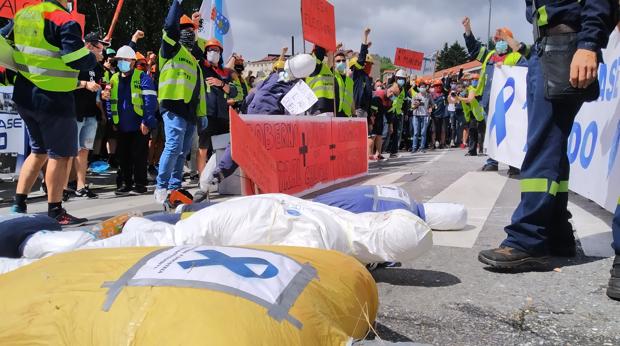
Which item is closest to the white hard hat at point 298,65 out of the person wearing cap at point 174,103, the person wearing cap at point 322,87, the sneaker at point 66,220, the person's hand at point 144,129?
the person wearing cap at point 174,103

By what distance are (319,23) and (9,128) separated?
4795 mm

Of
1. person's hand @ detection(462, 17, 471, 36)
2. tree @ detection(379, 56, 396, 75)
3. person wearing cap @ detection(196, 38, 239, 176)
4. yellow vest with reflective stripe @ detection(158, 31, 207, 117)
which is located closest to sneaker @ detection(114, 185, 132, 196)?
person wearing cap @ detection(196, 38, 239, 176)

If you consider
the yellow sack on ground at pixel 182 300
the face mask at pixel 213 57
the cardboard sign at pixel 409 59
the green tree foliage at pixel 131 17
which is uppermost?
the green tree foliage at pixel 131 17

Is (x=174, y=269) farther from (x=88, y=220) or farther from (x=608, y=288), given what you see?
(x=88, y=220)

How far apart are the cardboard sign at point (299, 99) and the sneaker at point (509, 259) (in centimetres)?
335

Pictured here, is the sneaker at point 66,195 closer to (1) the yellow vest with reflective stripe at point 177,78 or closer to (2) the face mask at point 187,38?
(1) the yellow vest with reflective stripe at point 177,78

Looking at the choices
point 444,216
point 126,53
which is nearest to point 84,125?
point 126,53

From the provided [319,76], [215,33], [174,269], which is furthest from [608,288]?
[215,33]

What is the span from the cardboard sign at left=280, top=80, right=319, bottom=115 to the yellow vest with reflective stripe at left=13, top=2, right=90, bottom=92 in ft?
7.30

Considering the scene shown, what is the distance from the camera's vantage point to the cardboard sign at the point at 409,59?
18.2m

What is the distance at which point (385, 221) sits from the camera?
2.35m

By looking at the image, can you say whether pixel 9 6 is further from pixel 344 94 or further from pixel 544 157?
pixel 544 157

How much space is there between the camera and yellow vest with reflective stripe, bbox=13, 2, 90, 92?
13.3 ft

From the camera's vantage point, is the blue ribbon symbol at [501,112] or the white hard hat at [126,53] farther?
the white hard hat at [126,53]
